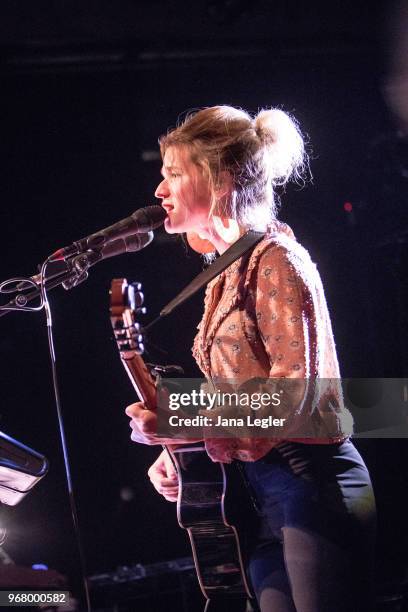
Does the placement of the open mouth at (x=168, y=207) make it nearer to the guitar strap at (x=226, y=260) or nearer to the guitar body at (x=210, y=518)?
the guitar strap at (x=226, y=260)

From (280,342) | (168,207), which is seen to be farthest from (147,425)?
(168,207)

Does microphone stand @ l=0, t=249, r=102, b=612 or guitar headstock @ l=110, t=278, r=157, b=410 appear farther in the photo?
microphone stand @ l=0, t=249, r=102, b=612

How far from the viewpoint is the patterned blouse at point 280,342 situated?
56.4 inches

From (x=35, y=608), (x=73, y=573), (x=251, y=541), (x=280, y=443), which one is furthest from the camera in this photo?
(x=73, y=573)

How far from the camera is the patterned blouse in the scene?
1.43m

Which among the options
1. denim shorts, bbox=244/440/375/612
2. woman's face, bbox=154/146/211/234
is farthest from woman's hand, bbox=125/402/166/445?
woman's face, bbox=154/146/211/234

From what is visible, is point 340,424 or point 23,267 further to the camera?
point 23,267

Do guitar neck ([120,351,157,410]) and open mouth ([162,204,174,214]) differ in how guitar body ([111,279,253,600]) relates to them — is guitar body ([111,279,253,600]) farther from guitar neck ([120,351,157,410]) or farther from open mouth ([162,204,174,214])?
open mouth ([162,204,174,214])

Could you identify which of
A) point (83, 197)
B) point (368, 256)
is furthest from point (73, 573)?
point (368, 256)

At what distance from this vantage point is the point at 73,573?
3.41 m

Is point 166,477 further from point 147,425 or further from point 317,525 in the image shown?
point 317,525

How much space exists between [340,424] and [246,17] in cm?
269

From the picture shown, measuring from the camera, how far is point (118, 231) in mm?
1727

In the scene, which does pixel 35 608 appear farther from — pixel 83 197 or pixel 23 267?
pixel 83 197
